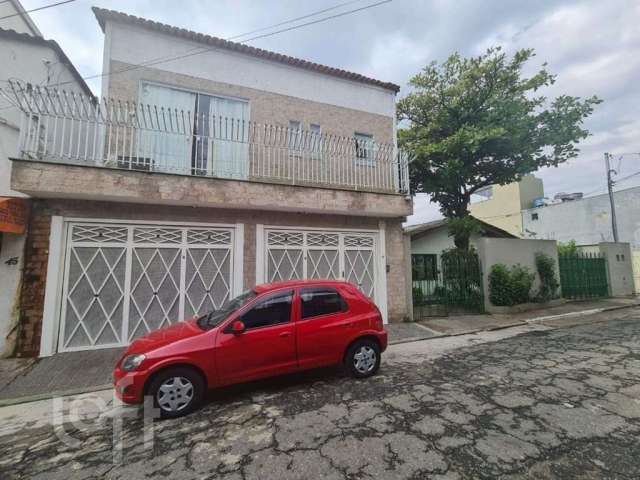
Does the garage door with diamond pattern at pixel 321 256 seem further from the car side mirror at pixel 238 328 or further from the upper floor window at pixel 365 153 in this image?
the car side mirror at pixel 238 328

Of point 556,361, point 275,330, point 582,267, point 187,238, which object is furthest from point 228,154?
point 582,267

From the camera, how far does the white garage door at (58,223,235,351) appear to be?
236 inches

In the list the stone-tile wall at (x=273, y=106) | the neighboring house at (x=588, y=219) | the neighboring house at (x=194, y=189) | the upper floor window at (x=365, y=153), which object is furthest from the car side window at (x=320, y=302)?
the neighboring house at (x=588, y=219)

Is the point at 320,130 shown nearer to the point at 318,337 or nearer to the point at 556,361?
the point at 318,337

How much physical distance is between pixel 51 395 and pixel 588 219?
1135 inches

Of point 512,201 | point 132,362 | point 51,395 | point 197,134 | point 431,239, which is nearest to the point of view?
point 132,362

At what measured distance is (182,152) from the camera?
286 inches

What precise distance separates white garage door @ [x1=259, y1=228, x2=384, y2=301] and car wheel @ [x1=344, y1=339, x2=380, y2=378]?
3.42 m

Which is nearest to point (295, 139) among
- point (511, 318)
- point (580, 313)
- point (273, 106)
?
point (273, 106)

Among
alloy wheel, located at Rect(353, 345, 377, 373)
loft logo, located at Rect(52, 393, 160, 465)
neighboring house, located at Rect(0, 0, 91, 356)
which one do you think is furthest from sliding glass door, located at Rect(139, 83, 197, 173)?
alloy wheel, located at Rect(353, 345, 377, 373)

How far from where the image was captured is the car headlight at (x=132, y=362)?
133 inches

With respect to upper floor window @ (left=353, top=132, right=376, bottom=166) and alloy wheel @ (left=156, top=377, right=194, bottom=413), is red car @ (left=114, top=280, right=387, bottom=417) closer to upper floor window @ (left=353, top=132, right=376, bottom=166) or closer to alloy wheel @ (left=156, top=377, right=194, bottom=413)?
alloy wheel @ (left=156, top=377, right=194, bottom=413)

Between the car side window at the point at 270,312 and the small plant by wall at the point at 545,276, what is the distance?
1079 cm

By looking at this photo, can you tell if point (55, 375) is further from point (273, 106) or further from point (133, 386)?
point (273, 106)
